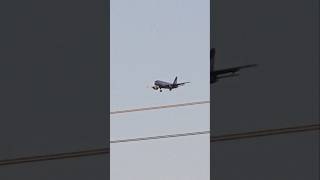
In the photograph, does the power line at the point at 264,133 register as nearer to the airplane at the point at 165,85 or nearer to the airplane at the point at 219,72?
the airplane at the point at 219,72

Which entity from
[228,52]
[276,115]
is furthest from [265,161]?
[228,52]

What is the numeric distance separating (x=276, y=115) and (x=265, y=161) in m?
0.49

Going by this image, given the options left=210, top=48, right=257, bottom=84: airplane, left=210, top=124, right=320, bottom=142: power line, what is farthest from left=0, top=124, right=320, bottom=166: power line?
left=210, top=48, right=257, bottom=84: airplane

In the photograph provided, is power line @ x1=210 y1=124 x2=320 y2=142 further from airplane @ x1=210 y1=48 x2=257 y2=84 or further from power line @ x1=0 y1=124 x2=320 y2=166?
airplane @ x1=210 y1=48 x2=257 y2=84

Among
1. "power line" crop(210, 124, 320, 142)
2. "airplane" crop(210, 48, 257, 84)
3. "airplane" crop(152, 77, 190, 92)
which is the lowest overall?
"power line" crop(210, 124, 320, 142)

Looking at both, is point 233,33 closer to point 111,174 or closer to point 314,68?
point 314,68

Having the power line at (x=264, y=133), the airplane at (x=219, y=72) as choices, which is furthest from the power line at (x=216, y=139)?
the airplane at (x=219, y=72)
